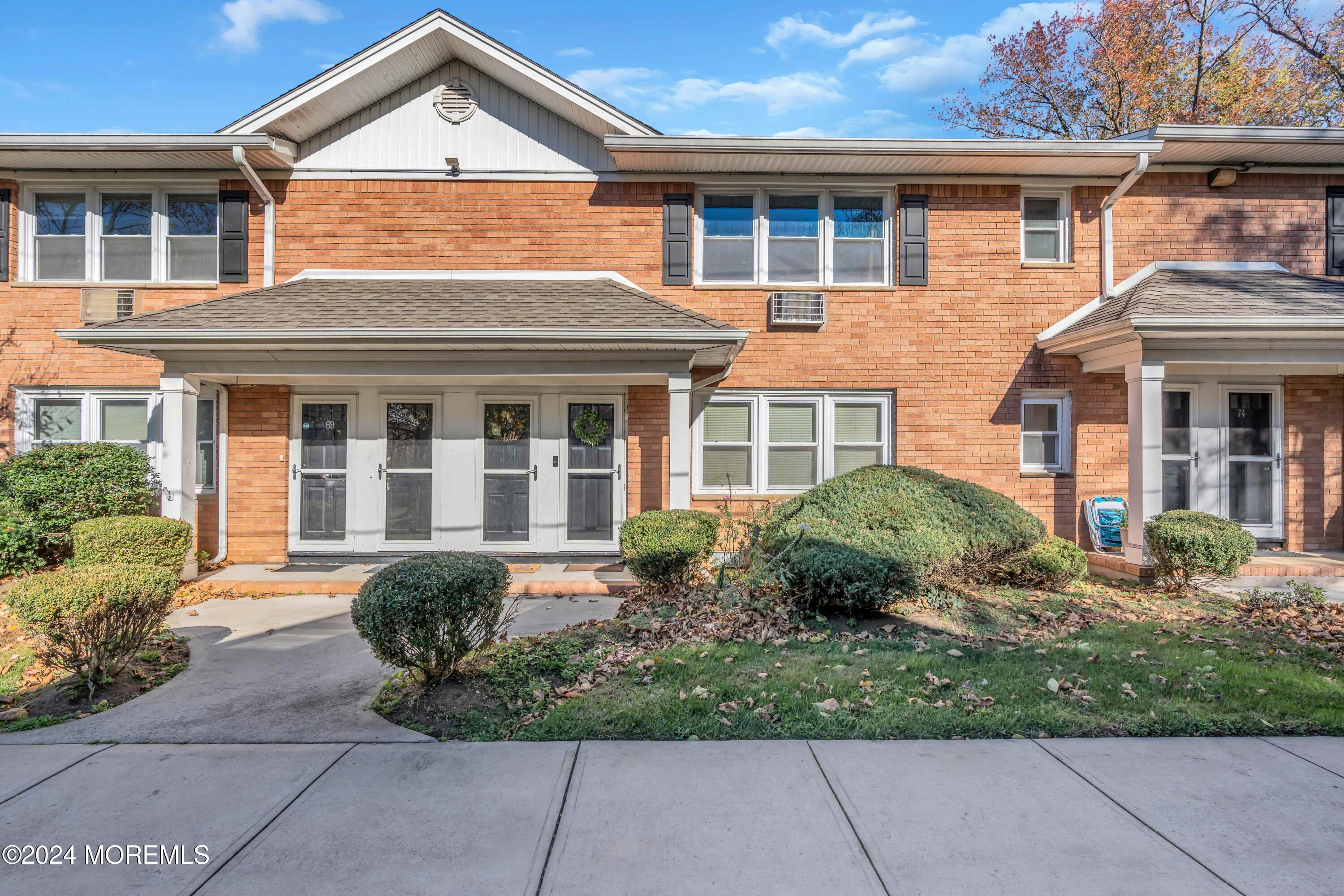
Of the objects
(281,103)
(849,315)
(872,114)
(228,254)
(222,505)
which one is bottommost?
(222,505)

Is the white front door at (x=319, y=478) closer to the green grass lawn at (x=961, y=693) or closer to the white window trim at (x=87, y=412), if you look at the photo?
the white window trim at (x=87, y=412)

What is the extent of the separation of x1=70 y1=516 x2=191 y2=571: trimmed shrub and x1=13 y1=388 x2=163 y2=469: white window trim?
6.47 ft

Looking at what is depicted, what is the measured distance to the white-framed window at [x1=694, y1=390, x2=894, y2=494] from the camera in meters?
9.08

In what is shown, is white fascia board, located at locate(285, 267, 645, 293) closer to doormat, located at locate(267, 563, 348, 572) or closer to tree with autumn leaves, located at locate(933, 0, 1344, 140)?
doormat, located at locate(267, 563, 348, 572)

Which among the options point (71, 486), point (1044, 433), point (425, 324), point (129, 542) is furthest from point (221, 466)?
point (1044, 433)

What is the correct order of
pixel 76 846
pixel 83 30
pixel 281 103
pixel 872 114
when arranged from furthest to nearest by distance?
pixel 872 114 → pixel 83 30 → pixel 281 103 → pixel 76 846

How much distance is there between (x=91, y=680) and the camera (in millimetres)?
4348

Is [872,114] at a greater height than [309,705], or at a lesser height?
greater

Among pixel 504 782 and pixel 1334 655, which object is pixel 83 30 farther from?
pixel 1334 655

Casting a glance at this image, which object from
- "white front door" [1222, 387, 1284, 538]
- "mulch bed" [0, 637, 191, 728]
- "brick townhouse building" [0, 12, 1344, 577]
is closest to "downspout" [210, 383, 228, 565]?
"brick townhouse building" [0, 12, 1344, 577]

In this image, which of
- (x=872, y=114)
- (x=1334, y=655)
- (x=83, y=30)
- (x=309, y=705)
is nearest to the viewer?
(x=309, y=705)

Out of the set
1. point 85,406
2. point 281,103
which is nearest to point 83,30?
point 281,103

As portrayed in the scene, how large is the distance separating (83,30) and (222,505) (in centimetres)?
889

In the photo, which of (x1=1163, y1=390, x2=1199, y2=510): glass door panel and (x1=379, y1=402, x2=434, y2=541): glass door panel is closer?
(x1=379, y1=402, x2=434, y2=541): glass door panel
